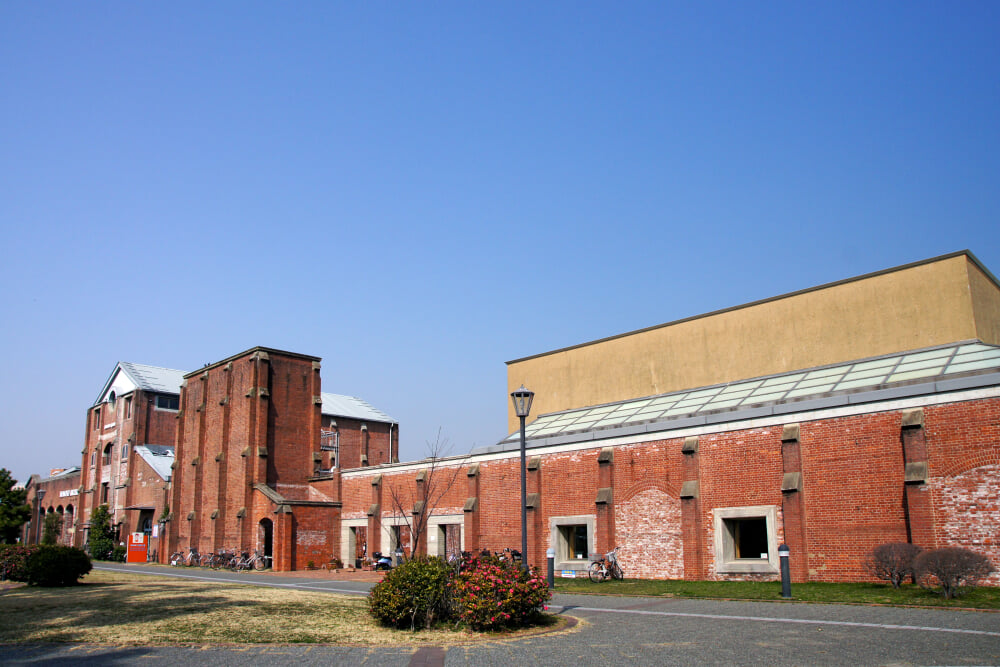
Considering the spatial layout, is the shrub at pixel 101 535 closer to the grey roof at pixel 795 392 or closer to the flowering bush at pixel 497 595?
the grey roof at pixel 795 392

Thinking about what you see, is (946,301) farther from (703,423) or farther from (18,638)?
(18,638)

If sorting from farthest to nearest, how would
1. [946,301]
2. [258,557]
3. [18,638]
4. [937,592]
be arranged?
[258,557] → [946,301] → [937,592] → [18,638]

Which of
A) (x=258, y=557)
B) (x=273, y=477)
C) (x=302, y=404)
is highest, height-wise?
(x=302, y=404)

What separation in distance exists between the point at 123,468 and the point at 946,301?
4788 centimetres

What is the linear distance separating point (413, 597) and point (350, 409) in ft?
142

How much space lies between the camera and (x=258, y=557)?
35.1 meters

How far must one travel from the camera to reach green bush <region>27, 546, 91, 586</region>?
22.1 metres

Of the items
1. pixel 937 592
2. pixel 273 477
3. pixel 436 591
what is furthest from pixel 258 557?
pixel 937 592

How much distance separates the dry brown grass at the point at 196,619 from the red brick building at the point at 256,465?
15.3 m

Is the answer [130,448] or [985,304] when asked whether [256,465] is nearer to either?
[130,448]

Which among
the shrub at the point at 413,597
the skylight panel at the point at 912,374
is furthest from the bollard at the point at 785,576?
the shrub at the point at 413,597

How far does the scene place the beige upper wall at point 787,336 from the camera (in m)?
24.2

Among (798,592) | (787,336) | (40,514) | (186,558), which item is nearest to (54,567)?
(186,558)

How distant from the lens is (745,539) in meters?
22.6
